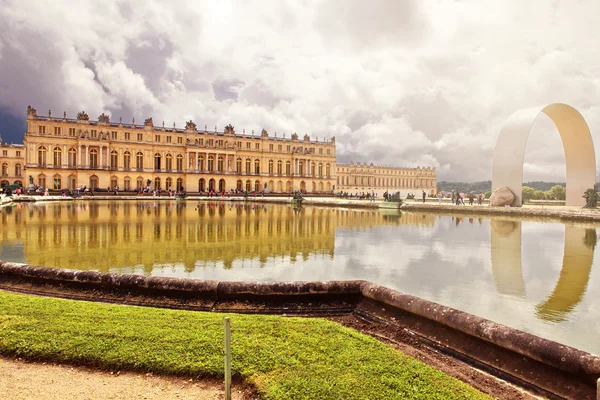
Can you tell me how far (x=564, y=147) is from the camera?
32.6m

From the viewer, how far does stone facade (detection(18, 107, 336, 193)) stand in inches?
2350

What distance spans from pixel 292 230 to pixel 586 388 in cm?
1232

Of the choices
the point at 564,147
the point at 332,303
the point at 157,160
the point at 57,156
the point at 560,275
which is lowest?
the point at 560,275

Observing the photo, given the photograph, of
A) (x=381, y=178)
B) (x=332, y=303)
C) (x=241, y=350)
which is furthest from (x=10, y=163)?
(x=241, y=350)

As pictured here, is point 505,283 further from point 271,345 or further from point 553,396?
point 271,345

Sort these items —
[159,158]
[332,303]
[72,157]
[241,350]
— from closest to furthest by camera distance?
[241,350], [332,303], [72,157], [159,158]

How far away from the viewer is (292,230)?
15.1m

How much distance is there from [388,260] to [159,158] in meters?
65.0

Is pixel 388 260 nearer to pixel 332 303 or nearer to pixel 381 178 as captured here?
pixel 332 303

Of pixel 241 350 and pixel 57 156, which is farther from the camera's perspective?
pixel 57 156

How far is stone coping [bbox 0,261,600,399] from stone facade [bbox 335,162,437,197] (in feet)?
312

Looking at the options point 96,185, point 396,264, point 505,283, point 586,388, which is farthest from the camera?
point 96,185

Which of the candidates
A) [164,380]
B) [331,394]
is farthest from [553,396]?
[164,380]

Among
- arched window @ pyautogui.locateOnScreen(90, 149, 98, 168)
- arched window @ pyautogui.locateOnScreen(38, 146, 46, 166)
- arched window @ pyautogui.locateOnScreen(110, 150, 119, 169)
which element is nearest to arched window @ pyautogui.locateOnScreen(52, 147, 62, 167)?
arched window @ pyautogui.locateOnScreen(38, 146, 46, 166)
